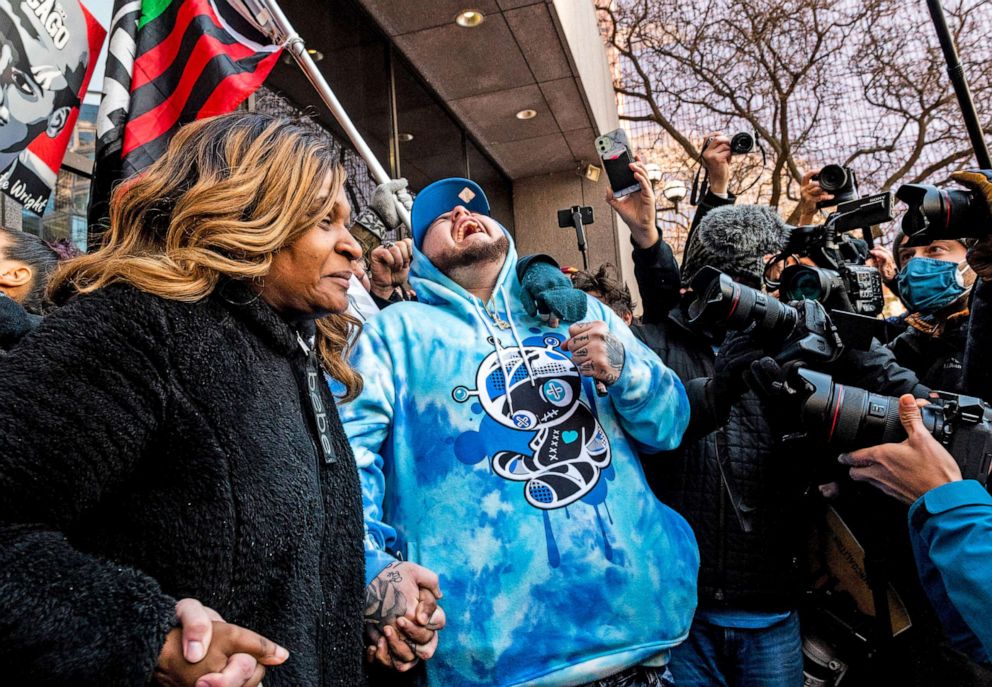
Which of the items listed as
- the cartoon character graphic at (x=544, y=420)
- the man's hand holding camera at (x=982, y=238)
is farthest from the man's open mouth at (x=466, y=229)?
the man's hand holding camera at (x=982, y=238)

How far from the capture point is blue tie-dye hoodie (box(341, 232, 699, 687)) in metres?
1.75

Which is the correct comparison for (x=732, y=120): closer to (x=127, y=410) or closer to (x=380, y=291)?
(x=380, y=291)

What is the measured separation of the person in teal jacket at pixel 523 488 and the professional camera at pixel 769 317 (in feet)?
0.80

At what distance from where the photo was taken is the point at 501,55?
6996 mm

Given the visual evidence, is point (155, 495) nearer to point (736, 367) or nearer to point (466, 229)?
point (466, 229)

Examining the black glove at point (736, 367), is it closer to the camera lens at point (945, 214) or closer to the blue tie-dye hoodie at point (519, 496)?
the blue tie-dye hoodie at point (519, 496)

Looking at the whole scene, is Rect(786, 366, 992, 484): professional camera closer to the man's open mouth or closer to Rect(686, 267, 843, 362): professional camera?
Rect(686, 267, 843, 362): professional camera

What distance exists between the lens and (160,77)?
10.0 feet

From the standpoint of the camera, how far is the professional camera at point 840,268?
7.73ft

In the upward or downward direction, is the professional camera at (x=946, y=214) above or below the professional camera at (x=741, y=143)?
below

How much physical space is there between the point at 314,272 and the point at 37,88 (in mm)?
1923

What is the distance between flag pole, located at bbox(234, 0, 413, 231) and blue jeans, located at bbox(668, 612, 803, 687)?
200cm

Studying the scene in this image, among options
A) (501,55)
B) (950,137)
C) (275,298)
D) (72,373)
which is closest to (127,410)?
(72,373)

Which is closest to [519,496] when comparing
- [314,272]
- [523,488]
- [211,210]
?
[523,488]
